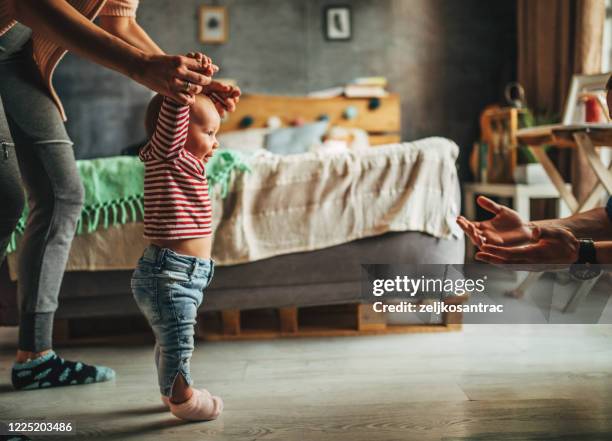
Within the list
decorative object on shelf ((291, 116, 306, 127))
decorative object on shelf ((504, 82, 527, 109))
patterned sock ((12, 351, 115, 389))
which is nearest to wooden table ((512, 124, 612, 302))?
decorative object on shelf ((504, 82, 527, 109))

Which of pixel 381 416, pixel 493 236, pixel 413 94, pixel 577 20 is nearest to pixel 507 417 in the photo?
pixel 381 416

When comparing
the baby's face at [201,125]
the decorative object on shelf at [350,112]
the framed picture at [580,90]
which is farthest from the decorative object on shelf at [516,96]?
the baby's face at [201,125]

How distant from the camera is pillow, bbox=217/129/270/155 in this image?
11.8 feet

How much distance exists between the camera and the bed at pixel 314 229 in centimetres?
184

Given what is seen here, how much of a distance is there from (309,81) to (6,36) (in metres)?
2.95

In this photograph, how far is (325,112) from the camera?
13.2ft

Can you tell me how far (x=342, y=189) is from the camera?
6.18 feet

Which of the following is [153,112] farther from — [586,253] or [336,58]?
[336,58]

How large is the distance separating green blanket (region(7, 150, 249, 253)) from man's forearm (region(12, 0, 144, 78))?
2.83 ft

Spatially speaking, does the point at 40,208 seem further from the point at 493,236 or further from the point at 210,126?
the point at 493,236

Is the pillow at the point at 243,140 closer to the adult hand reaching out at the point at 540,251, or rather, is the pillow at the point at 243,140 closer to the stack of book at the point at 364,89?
the stack of book at the point at 364,89

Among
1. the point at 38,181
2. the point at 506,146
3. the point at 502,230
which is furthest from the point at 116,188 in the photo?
the point at 506,146

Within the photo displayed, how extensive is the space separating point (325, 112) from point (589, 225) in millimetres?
2840

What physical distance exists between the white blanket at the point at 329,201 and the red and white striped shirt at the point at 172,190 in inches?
21.7
